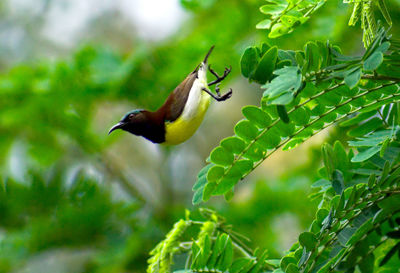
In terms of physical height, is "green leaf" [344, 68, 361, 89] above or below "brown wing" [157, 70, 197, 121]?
below

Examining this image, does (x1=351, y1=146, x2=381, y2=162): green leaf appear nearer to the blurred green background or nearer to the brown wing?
the brown wing

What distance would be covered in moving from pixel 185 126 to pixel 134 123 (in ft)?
0.62

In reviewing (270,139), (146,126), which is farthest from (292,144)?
(146,126)

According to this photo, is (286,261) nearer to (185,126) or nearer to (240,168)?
(240,168)

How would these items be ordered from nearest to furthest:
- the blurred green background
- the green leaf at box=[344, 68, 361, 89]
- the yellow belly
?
the green leaf at box=[344, 68, 361, 89] < the yellow belly < the blurred green background

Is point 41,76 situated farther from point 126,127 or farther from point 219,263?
point 219,263

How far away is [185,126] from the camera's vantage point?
1260 mm

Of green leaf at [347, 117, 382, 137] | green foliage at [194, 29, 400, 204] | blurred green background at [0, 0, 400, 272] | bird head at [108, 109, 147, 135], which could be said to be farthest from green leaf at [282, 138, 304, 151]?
blurred green background at [0, 0, 400, 272]

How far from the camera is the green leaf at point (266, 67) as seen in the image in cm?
80

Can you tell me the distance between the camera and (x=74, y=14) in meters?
7.23

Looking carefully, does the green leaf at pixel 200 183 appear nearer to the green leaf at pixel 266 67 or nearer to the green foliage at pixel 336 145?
the green foliage at pixel 336 145

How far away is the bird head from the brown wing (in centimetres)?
7

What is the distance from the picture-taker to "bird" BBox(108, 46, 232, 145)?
126 cm

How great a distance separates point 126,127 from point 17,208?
1.27 meters
